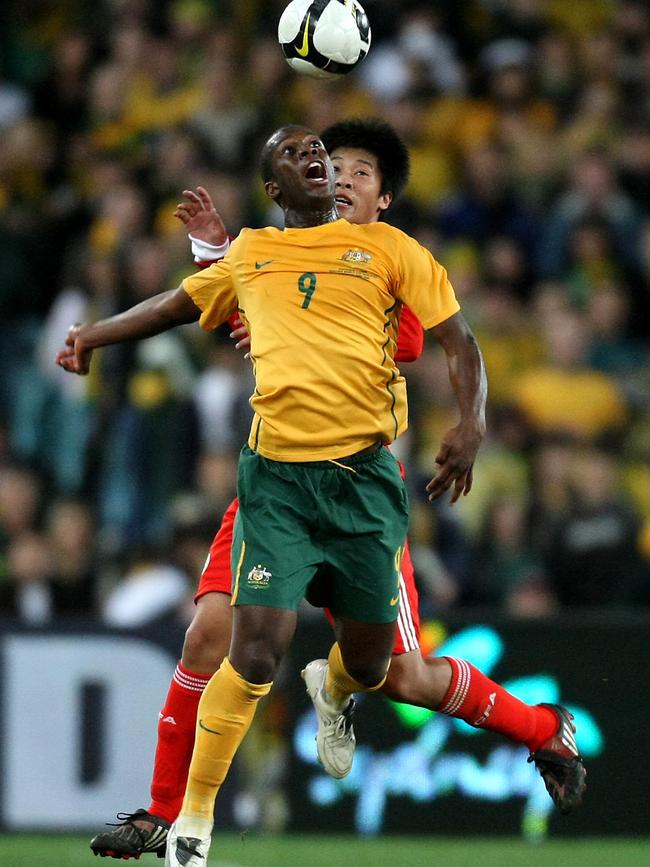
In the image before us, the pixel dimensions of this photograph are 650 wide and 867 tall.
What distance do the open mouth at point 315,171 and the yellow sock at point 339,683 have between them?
4.70 feet

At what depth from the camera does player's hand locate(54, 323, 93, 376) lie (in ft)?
18.5

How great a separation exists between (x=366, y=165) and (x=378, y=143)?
10 centimetres

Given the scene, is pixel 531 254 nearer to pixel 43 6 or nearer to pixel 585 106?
pixel 585 106

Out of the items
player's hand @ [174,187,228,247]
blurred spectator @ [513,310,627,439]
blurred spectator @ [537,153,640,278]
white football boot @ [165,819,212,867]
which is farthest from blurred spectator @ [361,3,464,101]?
white football boot @ [165,819,212,867]

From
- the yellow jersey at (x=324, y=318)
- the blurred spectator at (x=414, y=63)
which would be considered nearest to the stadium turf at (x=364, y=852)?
the yellow jersey at (x=324, y=318)

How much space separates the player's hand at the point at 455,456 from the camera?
5145 mm

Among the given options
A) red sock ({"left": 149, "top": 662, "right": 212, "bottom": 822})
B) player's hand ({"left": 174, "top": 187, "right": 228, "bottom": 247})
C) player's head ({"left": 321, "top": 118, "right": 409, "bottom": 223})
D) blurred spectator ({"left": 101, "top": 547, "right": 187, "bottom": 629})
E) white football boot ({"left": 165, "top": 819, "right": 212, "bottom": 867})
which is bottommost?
white football boot ({"left": 165, "top": 819, "right": 212, "bottom": 867})

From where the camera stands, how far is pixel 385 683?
579cm

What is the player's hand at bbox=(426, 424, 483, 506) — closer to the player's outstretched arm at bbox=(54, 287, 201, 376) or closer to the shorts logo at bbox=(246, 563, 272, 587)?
the shorts logo at bbox=(246, 563, 272, 587)

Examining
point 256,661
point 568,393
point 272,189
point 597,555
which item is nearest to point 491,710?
point 256,661

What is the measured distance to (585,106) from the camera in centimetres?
1123

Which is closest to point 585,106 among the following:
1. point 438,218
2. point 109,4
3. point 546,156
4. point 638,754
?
point 546,156

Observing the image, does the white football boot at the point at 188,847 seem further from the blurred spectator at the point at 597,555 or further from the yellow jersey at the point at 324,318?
the blurred spectator at the point at 597,555

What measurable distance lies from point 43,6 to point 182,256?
3.57 m
